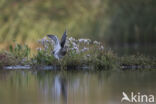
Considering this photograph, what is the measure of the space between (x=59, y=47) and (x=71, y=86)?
365cm

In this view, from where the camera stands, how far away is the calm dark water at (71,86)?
10.6 m

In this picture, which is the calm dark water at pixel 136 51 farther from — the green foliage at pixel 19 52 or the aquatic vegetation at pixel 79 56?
the green foliage at pixel 19 52

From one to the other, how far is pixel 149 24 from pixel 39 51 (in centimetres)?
1567

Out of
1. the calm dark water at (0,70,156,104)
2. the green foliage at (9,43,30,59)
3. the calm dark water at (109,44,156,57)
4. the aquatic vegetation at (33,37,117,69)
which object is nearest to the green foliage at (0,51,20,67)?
the green foliage at (9,43,30,59)

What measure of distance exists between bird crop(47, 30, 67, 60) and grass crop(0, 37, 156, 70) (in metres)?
0.14

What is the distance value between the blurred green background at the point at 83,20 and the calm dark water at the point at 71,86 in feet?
48.9

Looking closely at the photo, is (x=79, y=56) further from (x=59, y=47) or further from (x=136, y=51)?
(x=136, y=51)

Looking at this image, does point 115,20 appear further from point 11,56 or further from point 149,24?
point 11,56

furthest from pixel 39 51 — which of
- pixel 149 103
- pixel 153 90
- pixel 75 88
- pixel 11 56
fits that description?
pixel 149 103

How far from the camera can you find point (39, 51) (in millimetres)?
16594

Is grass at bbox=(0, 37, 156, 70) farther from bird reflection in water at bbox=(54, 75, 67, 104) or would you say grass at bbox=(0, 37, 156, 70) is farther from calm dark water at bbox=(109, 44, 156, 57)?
calm dark water at bbox=(109, 44, 156, 57)

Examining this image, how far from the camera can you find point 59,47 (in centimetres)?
1588

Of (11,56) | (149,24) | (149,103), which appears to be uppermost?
(149,24)

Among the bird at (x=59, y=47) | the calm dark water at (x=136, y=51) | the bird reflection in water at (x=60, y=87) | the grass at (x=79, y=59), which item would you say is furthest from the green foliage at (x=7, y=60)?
the calm dark water at (x=136, y=51)
